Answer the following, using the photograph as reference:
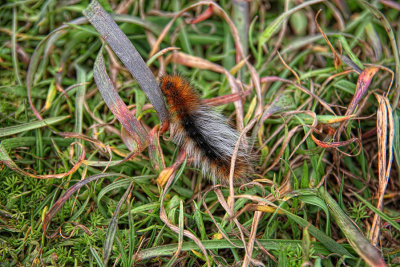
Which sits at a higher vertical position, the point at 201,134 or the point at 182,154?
the point at 201,134

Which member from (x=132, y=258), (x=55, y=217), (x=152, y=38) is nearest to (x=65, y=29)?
(x=152, y=38)

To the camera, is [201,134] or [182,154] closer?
[201,134]

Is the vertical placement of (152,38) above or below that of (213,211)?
above

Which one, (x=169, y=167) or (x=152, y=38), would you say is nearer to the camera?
(x=169, y=167)

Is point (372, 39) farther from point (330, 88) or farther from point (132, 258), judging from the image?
point (132, 258)
